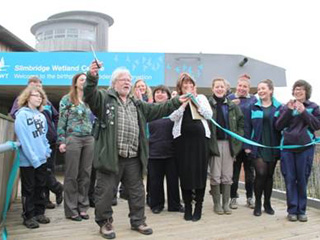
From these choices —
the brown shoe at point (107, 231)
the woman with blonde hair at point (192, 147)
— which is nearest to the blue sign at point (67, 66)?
the woman with blonde hair at point (192, 147)

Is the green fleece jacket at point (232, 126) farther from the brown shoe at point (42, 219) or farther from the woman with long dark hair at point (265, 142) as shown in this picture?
the brown shoe at point (42, 219)

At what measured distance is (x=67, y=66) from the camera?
32.2 ft

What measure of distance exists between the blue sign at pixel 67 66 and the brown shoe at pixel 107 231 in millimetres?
6695

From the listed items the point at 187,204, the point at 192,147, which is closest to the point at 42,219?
the point at 187,204

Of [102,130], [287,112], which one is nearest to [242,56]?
[287,112]

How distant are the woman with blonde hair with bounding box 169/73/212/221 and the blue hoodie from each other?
5.23 feet

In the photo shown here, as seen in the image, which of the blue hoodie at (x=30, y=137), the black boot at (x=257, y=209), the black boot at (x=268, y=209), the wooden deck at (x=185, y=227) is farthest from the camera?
the black boot at (x=268, y=209)

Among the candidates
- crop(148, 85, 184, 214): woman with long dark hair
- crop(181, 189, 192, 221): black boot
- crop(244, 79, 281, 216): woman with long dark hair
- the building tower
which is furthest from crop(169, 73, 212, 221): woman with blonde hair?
the building tower

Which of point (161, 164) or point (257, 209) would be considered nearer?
point (257, 209)

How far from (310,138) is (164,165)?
1947mm

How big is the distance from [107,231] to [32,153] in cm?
118

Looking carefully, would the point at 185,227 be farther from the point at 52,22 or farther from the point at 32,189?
the point at 52,22

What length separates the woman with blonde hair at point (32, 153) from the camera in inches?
143

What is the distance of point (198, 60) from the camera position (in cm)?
1003
